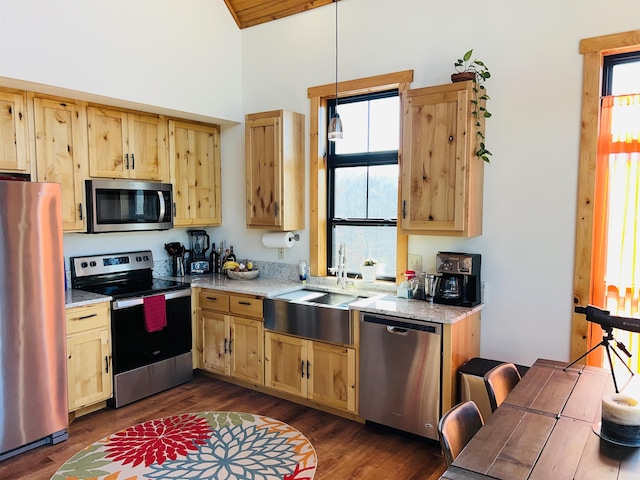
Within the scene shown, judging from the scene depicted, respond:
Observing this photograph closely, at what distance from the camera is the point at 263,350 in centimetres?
373

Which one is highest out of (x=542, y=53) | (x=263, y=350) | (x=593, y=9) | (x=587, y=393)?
(x=593, y=9)

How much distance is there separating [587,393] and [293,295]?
225cm

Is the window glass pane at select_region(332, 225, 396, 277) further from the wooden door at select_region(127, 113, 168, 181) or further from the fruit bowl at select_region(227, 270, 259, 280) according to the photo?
the wooden door at select_region(127, 113, 168, 181)

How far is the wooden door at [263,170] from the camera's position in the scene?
3941 mm

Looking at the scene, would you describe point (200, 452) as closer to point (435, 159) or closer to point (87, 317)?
point (87, 317)

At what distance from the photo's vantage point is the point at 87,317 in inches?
132

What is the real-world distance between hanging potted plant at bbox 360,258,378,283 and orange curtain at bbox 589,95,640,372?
1519 mm

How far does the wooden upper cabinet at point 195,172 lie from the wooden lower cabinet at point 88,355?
47.4 inches

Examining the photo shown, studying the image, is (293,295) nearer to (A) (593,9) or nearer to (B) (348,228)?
(B) (348,228)

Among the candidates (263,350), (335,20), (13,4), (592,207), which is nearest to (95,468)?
(263,350)

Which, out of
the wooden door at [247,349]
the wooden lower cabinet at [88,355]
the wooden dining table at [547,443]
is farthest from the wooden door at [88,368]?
the wooden dining table at [547,443]

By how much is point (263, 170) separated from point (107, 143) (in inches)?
50.3

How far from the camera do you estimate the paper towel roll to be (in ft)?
13.6

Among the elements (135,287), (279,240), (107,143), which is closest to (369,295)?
(279,240)
